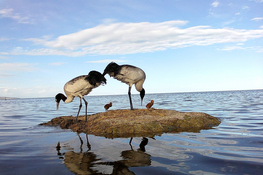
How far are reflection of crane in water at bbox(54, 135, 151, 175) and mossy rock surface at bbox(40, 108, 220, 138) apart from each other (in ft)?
7.68

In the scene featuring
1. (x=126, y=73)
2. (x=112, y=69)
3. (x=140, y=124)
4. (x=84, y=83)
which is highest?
(x=112, y=69)

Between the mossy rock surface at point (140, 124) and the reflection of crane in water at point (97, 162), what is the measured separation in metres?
2.34

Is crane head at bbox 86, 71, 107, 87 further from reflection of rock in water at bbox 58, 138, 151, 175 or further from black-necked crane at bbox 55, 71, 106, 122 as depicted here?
reflection of rock in water at bbox 58, 138, 151, 175

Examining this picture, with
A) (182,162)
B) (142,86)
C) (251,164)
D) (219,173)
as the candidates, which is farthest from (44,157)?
(142,86)

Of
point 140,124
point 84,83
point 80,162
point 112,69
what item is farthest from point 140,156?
point 112,69

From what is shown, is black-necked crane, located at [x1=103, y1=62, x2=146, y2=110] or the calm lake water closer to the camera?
the calm lake water

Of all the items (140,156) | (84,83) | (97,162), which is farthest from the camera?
(84,83)

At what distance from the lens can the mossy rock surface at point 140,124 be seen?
849 cm

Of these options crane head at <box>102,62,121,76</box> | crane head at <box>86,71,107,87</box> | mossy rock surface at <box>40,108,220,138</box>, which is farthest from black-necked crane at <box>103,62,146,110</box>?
mossy rock surface at <box>40,108,220,138</box>

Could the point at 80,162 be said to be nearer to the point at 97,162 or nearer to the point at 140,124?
the point at 97,162

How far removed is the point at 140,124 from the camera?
8.79m

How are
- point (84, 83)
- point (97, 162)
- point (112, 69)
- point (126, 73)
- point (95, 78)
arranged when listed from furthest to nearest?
point (126, 73) < point (112, 69) < point (84, 83) < point (95, 78) < point (97, 162)

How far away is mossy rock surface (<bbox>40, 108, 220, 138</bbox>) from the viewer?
8.49 meters

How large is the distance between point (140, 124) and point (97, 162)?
13.2ft
